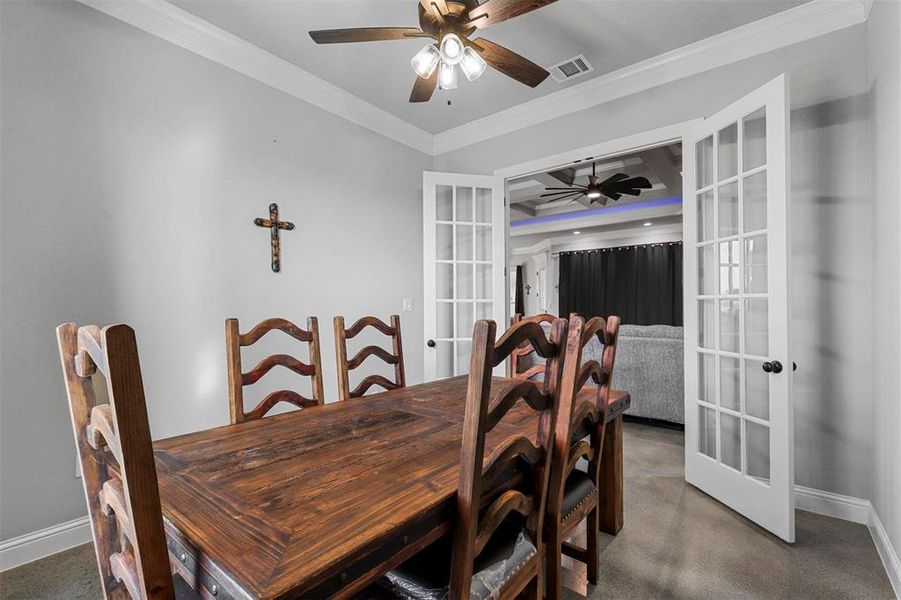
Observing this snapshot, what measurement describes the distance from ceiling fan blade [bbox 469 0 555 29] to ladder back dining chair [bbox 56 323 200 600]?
173cm

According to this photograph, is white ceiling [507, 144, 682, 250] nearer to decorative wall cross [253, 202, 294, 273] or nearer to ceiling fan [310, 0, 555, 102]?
ceiling fan [310, 0, 555, 102]

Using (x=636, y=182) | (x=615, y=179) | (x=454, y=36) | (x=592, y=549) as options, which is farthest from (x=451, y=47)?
(x=636, y=182)

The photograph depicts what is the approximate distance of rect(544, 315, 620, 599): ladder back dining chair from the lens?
1160 millimetres

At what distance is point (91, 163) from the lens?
2.03 metres

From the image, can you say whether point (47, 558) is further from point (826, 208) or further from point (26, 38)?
point (826, 208)

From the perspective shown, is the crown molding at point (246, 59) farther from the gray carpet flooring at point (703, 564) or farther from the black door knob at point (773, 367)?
the black door knob at point (773, 367)

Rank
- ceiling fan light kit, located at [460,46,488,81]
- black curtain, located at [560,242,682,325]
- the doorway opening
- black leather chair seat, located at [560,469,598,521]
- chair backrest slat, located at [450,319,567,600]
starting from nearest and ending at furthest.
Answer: chair backrest slat, located at [450,319,567,600] < black leather chair seat, located at [560,469,598,521] < ceiling fan light kit, located at [460,46,488,81] < the doorway opening < black curtain, located at [560,242,682,325]

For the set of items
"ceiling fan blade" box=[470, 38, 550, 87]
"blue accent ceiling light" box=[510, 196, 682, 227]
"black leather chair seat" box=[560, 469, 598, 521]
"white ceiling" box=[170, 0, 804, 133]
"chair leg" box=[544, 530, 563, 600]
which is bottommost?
"chair leg" box=[544, 530, 563, 600]

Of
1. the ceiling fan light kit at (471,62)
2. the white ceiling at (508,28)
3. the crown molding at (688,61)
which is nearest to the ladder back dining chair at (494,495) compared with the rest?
the ceiling fan light kit at (471,62)

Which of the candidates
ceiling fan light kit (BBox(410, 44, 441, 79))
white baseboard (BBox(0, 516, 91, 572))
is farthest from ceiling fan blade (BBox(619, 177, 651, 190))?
white baseboard (BBox(0, 516, 91, 572))

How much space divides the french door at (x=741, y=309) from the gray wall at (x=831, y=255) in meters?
0.31

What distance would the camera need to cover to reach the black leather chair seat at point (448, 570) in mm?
946

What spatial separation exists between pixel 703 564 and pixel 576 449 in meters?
1.01

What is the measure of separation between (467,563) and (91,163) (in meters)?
2.49
